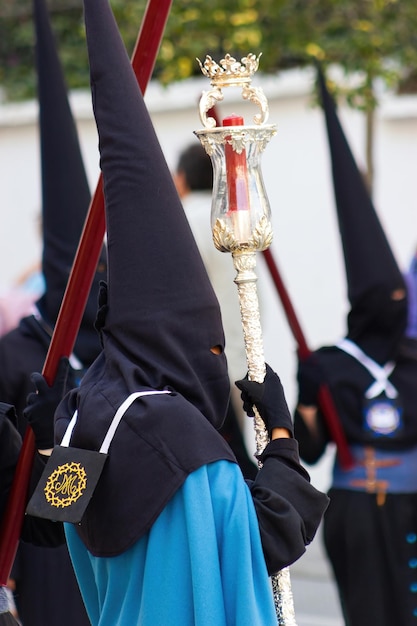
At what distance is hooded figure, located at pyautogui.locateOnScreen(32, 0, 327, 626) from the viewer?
2570 mm

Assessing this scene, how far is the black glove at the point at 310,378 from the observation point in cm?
482

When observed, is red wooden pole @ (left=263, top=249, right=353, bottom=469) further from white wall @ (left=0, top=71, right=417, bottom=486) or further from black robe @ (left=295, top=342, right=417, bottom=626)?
white wall @ (left=0, top=71, right=417, bottom=486)

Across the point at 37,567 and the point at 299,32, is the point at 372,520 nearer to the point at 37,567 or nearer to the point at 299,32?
the point at 37,567

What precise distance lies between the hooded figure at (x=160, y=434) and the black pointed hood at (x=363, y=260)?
2115 mm

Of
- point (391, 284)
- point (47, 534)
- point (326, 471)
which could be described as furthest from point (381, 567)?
point (326, 471)

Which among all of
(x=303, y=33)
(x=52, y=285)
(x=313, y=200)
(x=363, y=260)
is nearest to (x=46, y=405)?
(x=52, y=285)

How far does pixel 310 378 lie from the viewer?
4.82 metres

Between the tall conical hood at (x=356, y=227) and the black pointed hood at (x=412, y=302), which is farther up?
the tall conical hood at (x=356, y=227)

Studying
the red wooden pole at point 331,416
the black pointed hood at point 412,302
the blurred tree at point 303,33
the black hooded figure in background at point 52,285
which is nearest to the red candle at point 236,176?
the black hooded figure in background at point 52,285

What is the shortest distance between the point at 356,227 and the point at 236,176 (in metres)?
2.11

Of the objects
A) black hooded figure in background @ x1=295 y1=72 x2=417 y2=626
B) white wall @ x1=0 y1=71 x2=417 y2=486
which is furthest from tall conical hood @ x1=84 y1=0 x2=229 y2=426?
white wall @ x1=0 y1=71 x2=417 y2=486

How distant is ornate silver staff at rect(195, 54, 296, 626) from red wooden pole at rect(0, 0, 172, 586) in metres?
0.17

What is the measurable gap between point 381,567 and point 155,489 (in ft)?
8.21

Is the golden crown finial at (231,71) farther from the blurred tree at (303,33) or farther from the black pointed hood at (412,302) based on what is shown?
the blurred tree at (303,33)
